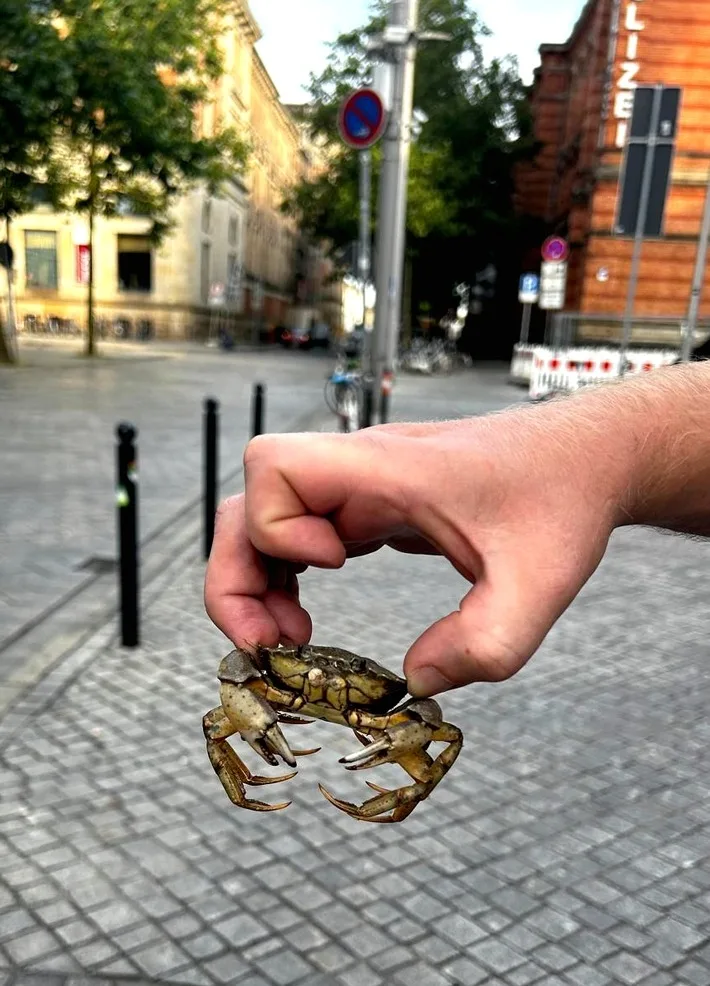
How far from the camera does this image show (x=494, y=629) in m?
1.10

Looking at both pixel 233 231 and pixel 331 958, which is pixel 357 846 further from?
pixel 233 231

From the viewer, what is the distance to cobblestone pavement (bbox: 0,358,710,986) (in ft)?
8.54

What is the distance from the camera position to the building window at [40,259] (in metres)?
46.3

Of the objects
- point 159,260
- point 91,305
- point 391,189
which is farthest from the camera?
point 159,260

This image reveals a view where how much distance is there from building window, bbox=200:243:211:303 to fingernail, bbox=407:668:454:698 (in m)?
50.5

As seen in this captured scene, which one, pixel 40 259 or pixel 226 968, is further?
pixel 40 259

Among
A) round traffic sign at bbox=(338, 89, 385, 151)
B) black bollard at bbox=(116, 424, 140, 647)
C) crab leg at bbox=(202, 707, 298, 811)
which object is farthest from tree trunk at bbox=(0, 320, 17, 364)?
crab leg at bbox=(202, 707, 298, 811)

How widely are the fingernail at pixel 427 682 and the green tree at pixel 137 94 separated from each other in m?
18.5

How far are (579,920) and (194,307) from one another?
156 feet

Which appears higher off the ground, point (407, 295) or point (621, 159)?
point (621, 159)

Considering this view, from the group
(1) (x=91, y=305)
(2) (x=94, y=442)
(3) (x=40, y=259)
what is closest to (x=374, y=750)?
(2) (x=94, y=442)

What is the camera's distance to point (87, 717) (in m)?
3.96

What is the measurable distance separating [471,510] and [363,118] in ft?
35.0

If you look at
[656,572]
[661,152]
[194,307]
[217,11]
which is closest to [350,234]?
[194,307]
